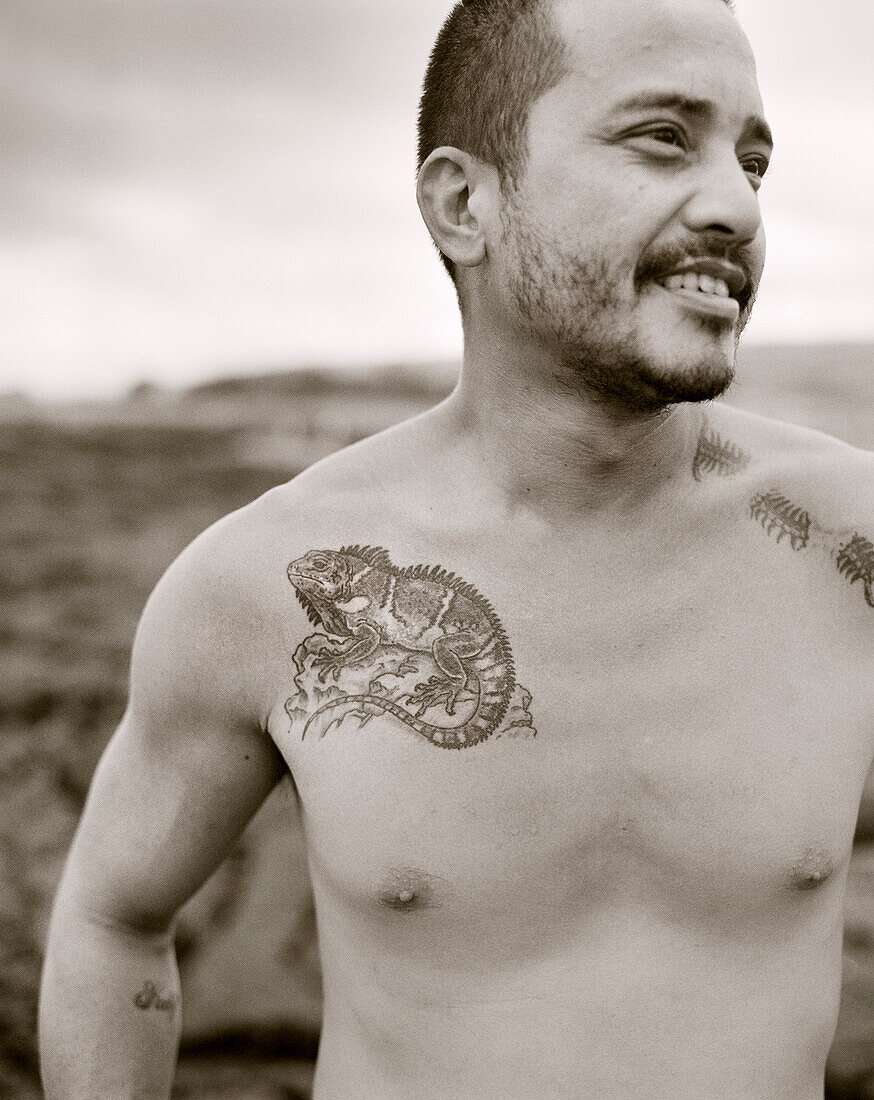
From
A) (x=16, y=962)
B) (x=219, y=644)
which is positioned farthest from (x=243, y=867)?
(x=219, y=644)

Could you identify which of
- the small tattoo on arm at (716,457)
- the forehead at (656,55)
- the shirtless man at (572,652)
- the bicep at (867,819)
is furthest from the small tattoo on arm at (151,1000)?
the bicep at (867,819)

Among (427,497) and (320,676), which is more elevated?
(427,497)

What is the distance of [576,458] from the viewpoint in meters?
1.60

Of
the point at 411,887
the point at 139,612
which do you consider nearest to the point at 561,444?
the point at 411,887

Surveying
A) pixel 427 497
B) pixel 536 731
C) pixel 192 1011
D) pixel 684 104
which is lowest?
pixel 192 1011

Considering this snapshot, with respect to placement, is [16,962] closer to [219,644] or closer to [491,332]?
[219,644]

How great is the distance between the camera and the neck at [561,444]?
158cm

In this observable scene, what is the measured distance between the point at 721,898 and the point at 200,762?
680mm

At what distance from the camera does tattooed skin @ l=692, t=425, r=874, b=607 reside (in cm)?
161

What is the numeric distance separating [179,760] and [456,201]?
817mm

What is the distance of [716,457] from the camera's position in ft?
5.53

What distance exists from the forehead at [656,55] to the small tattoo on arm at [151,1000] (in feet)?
4.32

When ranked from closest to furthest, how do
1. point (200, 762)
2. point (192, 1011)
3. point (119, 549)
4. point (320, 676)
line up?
point (320, 676) < point (200, 762) < point (192, 1011) < point (119, 549)

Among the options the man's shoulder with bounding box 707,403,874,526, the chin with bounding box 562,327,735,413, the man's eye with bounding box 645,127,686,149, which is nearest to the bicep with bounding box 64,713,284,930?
the chin with bounding box 562,327,735,413
